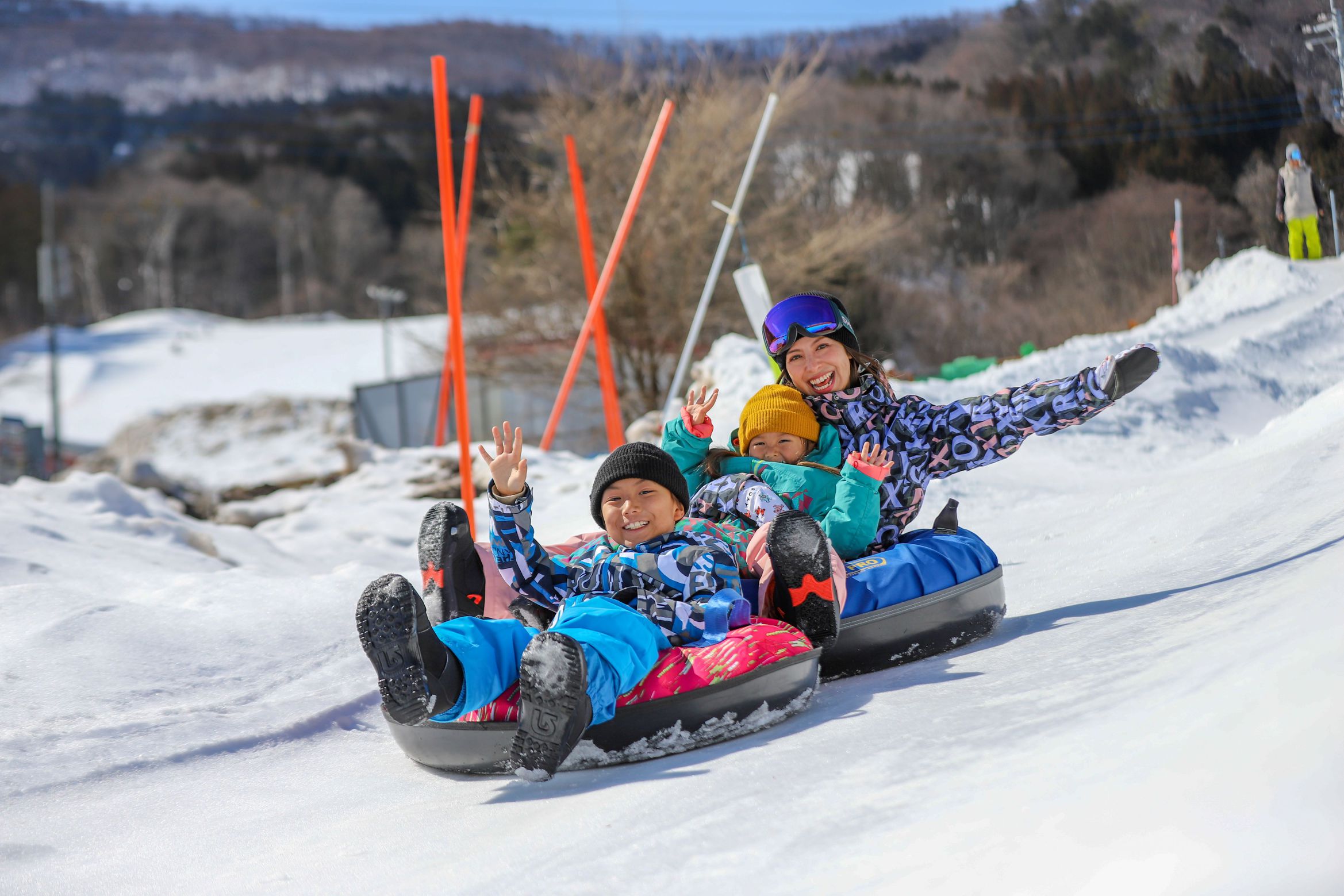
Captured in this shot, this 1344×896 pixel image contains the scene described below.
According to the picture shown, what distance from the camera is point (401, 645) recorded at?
214 centimetres

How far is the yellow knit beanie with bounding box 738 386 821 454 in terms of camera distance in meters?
3.33

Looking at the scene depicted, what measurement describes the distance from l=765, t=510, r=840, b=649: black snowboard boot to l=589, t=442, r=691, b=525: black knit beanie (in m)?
0.27

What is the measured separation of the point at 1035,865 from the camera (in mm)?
1404

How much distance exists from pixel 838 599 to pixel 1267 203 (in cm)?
273

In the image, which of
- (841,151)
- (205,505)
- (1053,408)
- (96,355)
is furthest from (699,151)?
(96,355)

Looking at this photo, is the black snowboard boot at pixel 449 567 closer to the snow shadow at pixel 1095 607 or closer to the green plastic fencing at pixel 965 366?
Answer: the snow shadow at pixel 1095 607

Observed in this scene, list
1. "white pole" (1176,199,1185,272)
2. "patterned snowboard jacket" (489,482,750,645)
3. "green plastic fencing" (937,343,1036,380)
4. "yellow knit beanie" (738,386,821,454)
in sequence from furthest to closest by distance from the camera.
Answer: "green plastic fencing" (937,343,1036,380), "white pole" (1176,199,1185,272), "yellow knit beanie" (738,386,821,454), "patterned snowboard jacket" (489,482,750,645)

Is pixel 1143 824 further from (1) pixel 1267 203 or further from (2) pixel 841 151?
(2) pixel 841 151

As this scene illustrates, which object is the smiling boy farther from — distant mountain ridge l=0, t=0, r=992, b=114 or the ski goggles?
distant mountain ridge l=0, t=0, r=992, b=114

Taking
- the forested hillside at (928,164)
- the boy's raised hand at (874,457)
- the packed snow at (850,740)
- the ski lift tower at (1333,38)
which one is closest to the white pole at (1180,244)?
the forested hillside at (928,164)

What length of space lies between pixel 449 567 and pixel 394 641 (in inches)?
29.8

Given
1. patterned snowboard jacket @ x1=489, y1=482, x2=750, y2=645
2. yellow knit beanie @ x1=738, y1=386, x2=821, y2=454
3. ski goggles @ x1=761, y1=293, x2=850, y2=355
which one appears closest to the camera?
patterned snowboard jacket @ x1=489, y1=482, x2=750, y2=645

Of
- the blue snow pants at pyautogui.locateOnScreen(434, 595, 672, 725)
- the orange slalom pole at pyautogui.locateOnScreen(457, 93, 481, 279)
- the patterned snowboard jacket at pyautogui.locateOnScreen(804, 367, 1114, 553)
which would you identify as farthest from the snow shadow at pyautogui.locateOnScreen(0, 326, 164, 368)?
the blue snow pants at pyautogui.locateOnScreen(434, 595, 672, 725)

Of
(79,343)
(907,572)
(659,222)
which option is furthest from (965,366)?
(79,343)
